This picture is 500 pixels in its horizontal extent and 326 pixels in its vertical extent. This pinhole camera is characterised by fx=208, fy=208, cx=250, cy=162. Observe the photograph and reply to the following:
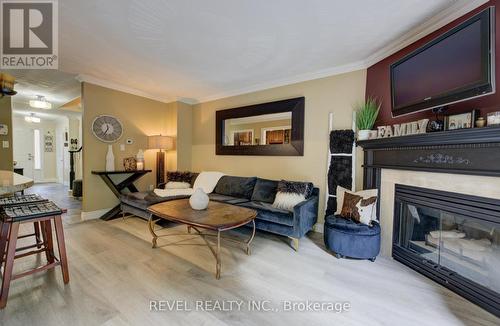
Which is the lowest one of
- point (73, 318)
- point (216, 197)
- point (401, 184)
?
point (73, 318)

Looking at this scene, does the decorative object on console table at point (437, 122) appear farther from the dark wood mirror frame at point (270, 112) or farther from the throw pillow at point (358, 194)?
the dark wood mirror frame at point (270, 112)

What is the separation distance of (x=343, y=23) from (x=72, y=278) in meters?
3.47

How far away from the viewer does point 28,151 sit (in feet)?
23.1

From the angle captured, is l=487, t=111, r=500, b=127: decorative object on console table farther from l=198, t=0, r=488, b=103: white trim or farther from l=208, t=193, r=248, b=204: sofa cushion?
l=208, t=193, r=248, b=204: sofa cushion

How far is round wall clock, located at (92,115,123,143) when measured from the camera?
12.0 feet

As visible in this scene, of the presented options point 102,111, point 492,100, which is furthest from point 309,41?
point 102,111

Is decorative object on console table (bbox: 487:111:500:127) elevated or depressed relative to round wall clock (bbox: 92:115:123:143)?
depressed

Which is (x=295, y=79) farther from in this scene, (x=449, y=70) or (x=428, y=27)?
(x=449, y=70)

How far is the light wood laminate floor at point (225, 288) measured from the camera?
1.47 metres

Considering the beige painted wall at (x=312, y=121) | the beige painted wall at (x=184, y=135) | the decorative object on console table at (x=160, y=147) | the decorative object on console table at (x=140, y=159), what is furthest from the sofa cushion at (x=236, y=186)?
the decorative object on console table at (x=140, y=159)

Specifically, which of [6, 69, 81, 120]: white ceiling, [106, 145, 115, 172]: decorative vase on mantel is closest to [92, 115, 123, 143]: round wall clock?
[106, 145, 115, 172]: decorative vase on mantel

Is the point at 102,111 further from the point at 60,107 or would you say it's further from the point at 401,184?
the point at 401,184

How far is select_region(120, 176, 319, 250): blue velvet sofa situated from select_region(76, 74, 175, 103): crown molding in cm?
201

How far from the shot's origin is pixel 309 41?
2336 millimetres
